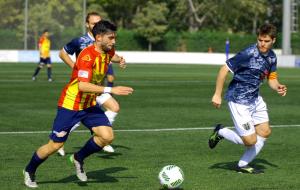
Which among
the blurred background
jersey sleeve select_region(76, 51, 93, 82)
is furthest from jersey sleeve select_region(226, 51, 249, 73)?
the blurred background

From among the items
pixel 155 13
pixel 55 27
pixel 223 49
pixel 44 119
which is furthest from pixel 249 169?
pixel 155 13

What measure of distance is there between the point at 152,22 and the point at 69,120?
Result: 220 feet

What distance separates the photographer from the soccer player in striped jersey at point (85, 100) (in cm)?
854

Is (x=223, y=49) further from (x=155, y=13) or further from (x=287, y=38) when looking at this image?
(x=287, y=38)

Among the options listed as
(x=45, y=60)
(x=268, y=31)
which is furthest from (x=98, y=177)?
(x=45, y=60)

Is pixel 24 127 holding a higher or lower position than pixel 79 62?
lower

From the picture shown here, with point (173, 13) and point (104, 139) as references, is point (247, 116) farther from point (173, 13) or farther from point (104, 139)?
point (173, 13)

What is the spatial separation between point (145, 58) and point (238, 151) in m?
48.5

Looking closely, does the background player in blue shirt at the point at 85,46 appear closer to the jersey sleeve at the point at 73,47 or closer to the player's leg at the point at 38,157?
the jersey sleeve at the point at 73,47

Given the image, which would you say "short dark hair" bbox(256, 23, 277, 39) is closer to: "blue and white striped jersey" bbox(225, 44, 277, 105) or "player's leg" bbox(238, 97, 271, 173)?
"blue and white striped jersey" bbox(225, 44, 277, 105)

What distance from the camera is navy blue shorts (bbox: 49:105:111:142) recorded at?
342 inches

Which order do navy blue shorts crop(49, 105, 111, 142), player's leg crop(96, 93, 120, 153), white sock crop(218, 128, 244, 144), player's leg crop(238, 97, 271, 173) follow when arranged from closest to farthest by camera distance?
navy blue shorts crop(49, 105, 111, 142) → player's leg crop(238, 97, 271, 173) → white sock crop(218, 128, 244, 144) → player's leg crop(96, 93, 120, 153)

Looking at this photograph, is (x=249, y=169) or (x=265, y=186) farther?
(x=249, y=169)

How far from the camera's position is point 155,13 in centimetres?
7738
